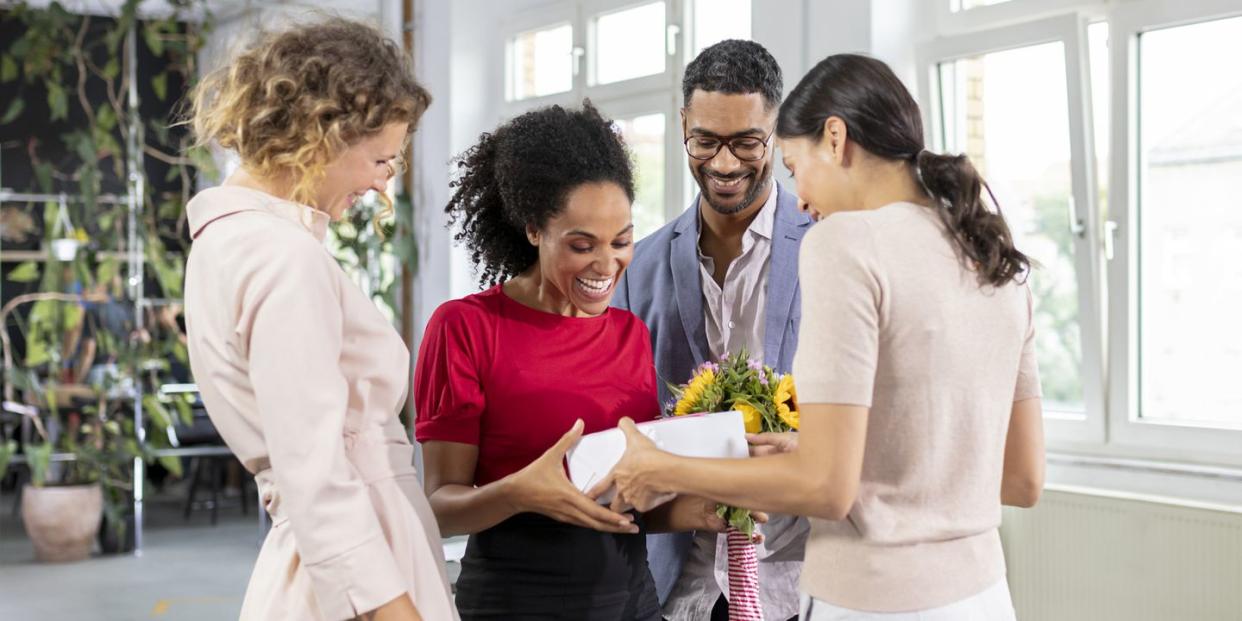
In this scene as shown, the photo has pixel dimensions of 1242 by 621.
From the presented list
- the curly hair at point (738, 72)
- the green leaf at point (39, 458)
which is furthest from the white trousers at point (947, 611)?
the green leaf at point (39, 458)

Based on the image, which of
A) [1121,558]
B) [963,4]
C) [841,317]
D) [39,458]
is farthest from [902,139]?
[39,458]

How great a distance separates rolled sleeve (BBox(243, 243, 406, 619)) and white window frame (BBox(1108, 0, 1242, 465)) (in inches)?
127

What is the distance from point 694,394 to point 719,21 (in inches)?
154

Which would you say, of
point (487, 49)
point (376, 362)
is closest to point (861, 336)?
point (376, 362)

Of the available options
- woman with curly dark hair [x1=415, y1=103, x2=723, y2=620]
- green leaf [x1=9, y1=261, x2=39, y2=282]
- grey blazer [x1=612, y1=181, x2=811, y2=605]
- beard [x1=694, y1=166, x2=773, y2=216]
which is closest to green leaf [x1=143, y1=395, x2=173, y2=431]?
green leaf [x1=9, y1=261, x2=39, y2=282]

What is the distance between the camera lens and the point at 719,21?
5.57 m

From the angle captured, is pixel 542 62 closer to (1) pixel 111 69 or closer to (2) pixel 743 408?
(1) pixel 111 69

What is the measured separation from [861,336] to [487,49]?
5.96m

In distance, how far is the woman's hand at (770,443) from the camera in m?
1.82

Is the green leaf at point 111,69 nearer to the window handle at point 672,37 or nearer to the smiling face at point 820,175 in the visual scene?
the window handle at point 672,37

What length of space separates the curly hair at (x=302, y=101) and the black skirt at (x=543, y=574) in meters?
0.65

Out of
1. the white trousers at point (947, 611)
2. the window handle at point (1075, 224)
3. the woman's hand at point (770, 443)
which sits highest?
the window handle at point (1075, 224)

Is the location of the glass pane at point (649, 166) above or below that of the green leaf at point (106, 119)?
below

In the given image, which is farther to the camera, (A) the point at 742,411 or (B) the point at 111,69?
(B) the point at 111,69
